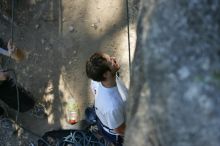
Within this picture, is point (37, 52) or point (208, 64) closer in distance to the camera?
point (208, 64)

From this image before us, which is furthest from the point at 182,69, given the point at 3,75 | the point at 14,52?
the point at 14,52

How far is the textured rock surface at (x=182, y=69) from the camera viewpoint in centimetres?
198

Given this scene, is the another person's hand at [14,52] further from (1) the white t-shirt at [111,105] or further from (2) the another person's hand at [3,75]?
(1) the white t-shirt at [111,105]

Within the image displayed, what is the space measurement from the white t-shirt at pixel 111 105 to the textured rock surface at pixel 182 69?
3.83 ft

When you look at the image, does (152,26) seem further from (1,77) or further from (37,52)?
Result: (37,52)

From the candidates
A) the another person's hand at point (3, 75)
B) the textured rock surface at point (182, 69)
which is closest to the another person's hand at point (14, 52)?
the another person's hand at point (3, 75)

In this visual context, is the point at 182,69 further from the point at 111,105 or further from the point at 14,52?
the point at 14,52

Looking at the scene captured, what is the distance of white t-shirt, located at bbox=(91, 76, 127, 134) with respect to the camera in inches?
133

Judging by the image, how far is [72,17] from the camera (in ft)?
17.7

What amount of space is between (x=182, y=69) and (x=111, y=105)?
1.41 m

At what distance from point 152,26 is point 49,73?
3.50 metres

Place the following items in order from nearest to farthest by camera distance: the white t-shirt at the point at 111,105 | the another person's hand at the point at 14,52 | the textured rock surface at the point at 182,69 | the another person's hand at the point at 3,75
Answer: the textured rock surface at the point at 182,69 → the white t-shirt at the point at 111,105 → the another person's hand at the point at 3,75 → the another person's hand at the point at 14,52

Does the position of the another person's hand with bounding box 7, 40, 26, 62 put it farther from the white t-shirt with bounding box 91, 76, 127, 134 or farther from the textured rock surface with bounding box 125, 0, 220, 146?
the textured rock surface with bounding box 125, 0, 220, 146

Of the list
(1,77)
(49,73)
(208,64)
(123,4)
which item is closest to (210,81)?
(208,64)
